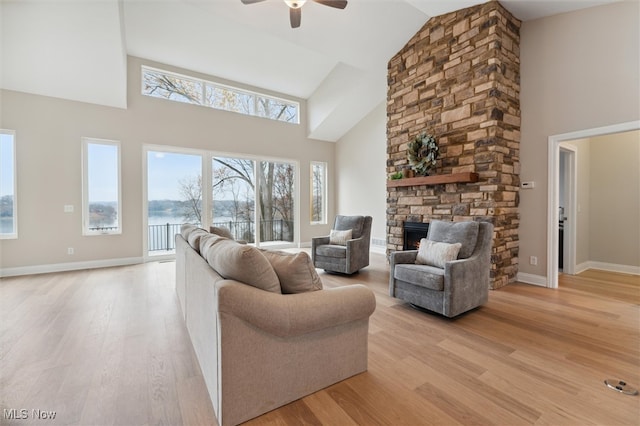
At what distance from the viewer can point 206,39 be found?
4.97 metres

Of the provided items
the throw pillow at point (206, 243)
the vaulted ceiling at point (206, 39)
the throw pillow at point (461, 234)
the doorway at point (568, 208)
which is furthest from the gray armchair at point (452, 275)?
the vaulted ceiling at point (206, 39)

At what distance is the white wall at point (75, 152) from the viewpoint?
4414 mm

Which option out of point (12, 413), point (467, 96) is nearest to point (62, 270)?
point (12, 413)

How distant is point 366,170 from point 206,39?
4.22 meters

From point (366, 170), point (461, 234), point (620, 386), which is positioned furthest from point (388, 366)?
point (366, 170)

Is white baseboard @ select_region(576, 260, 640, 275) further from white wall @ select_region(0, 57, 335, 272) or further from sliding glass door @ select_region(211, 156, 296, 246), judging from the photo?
white wall @ select_region(0, 57, 335, 272)

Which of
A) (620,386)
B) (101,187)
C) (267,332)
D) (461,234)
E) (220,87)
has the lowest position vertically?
(620,386)

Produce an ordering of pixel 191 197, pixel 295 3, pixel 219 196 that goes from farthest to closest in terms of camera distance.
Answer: pixel 219 196 < pixel 191 197 < pixel 295 3

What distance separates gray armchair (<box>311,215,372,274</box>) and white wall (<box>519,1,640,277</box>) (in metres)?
2.27

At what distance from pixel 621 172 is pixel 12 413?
738cm

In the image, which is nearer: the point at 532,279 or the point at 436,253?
the point at 436,253

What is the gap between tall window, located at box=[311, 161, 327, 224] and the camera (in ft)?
24.9

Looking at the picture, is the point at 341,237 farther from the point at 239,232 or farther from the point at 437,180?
the point at 239,232

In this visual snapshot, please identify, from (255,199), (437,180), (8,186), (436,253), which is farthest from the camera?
(255,199)
